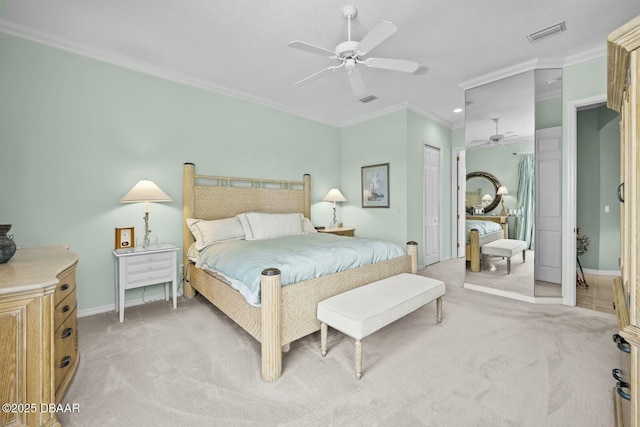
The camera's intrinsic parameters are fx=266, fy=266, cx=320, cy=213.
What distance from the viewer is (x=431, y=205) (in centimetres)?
534

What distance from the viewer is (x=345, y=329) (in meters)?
2.01

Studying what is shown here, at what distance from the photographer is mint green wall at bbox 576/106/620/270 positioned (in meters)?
4.33

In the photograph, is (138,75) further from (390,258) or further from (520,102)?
(520,102)

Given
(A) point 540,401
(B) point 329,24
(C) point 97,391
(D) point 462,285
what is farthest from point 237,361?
(D) point 462,285

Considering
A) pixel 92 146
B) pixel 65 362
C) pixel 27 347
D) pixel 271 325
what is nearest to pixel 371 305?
pixel 271 325

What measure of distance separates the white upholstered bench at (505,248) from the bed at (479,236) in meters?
0.06

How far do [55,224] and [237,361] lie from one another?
2511 millimetres

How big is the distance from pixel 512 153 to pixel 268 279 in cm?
364

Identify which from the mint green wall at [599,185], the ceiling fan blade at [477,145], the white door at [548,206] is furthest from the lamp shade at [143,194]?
the mint green wall at [599,185]

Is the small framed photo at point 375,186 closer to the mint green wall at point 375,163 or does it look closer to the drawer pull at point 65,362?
the mint green wall at point 375,163

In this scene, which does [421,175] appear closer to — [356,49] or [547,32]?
[547,32]

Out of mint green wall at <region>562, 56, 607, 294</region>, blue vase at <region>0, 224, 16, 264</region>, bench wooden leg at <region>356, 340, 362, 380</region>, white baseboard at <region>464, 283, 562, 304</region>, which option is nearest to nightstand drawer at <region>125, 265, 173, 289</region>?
blue vase at <region>0, 224, 16, 264</region>

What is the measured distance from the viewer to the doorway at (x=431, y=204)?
5184 millimetres

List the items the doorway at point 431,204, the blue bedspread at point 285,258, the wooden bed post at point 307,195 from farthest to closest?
the doorway at point 431,204 < the wooden bed post at point 307,195 < the blue bedspread at point 285,258
